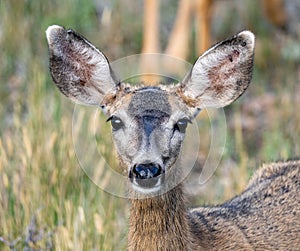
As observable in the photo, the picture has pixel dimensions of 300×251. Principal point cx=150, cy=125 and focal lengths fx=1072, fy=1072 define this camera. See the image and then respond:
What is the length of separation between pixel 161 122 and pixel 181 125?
12 centimetres

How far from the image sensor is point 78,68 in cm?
500

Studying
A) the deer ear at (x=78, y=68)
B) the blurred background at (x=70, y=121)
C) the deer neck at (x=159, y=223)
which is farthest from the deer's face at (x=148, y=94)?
the blurred background at (x=70, y=121)

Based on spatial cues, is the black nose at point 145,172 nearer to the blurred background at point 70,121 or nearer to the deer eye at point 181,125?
the deer eye at point 181,125

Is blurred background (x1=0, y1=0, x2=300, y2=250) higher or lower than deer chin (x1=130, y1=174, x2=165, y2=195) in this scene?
higher

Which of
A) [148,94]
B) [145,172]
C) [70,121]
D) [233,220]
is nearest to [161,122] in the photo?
[148,94]

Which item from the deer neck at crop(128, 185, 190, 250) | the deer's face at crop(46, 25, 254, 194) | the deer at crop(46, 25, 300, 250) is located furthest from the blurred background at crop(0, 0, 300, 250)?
the deer's face at crop(46, 25, 254, 194)

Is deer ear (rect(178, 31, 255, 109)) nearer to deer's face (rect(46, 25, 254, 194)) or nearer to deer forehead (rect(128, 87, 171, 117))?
deer's face (rect(46, 25, 254, 194))

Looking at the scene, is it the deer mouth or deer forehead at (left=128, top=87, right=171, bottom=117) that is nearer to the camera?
the deer mouth

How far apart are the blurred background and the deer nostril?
1287 millimetres

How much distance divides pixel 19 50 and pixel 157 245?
5.70m

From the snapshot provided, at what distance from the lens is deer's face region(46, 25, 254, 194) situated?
4547 mm

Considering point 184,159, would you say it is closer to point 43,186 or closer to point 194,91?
point 194,91

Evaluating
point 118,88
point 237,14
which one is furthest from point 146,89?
point 237,14

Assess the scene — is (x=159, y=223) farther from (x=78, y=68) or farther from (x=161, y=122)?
(x=78, y=68)
